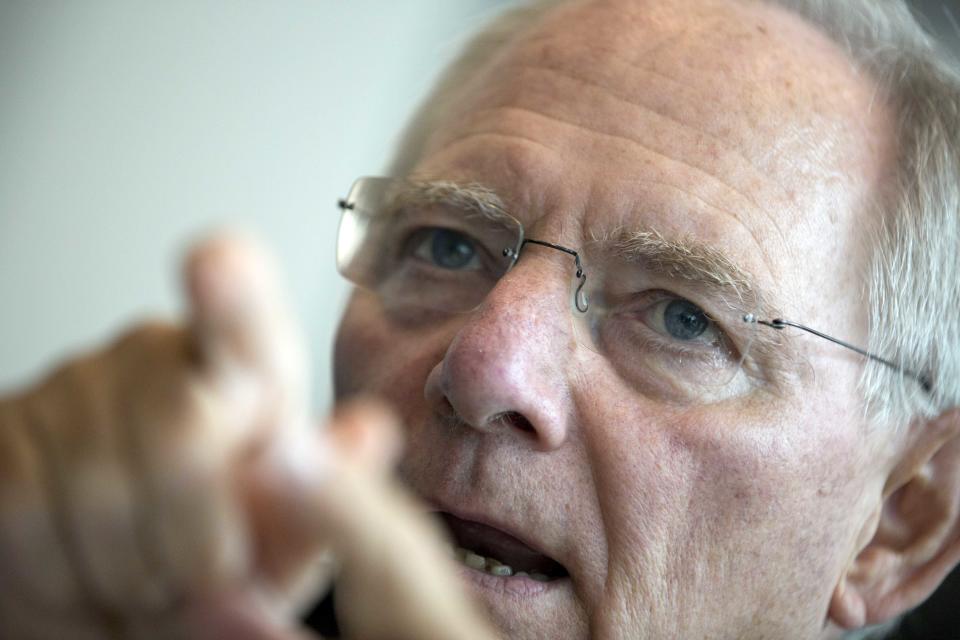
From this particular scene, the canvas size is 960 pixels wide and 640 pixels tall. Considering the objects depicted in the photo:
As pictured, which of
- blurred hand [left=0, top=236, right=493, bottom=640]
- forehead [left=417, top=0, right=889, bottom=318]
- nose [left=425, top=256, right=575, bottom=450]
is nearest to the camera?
blurred hand [left=0, top=236, right=493, bottom=640]

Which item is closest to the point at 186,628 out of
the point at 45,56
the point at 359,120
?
the point at 45,56

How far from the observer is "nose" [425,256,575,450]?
100 cm

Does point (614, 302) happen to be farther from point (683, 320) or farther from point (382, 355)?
point (382, 355)

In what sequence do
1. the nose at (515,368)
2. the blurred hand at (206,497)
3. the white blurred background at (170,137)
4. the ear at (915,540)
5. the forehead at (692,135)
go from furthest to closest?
the white blurred background at (170,137)
the ear at (915,540)
the forehead at (692,135)
the nose at (515,368)
the blurred hand at (206,497)

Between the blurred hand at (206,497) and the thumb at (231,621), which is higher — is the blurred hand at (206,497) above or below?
above

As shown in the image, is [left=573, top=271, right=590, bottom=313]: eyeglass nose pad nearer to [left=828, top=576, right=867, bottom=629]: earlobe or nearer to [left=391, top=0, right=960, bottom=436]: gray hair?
[left=391, top=0, right=960, bottom=436]: gray hair

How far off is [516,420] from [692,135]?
0.40 meters

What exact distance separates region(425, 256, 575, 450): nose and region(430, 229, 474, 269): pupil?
0.62 feet

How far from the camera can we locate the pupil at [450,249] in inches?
50.8

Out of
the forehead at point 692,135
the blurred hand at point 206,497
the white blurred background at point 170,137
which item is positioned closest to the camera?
the blurred hand at point 206,497

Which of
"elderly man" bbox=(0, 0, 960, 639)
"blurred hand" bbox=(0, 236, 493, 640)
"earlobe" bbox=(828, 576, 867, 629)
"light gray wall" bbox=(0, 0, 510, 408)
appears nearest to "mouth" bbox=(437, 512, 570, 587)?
"elderly man" bbox=(0, 0, 960, 639)

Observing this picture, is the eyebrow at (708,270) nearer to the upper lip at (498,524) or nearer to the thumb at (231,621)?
the upper lip at (498,524)

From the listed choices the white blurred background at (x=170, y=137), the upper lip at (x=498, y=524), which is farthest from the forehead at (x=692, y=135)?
the white blurred background at (x=170, y=137)

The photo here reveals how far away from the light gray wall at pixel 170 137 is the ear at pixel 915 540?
1719 mm
